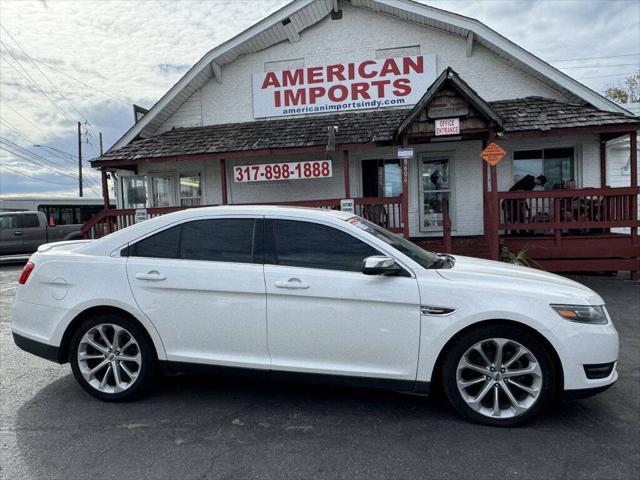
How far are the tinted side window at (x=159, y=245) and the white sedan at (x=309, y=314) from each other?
11 millimetres

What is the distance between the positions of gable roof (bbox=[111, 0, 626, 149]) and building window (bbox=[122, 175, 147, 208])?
159 centimetres

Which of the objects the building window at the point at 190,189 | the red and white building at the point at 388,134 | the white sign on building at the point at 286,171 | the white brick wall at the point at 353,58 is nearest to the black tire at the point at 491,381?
the red and white building at the point at 388,134

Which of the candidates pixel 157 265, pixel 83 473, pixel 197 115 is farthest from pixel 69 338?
pixel 197 115

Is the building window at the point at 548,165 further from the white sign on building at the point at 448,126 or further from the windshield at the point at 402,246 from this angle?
the windshield at the point at 402,246

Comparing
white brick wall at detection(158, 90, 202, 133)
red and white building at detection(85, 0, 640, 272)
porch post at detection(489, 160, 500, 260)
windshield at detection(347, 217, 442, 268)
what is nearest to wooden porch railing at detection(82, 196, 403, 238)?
red and white building at detection(85, 0, 640, 272)

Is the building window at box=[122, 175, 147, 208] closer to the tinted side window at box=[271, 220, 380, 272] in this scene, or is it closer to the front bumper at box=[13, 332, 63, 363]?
the front bumper at box=[13, 332, 63, 363]

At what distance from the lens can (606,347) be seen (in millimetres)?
3256

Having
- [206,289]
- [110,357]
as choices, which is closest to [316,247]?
[206,289]

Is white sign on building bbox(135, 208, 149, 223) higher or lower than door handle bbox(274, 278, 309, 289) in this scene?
higher

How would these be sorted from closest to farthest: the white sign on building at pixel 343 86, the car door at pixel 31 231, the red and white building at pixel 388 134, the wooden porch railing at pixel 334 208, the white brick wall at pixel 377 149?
the red and white building at pixel 388 134
the wooden porch railing at pixel 334 208
the white brick wall at pixel 377 149
the white sign on building at pixel 343 86
the car door at pixel 31 231

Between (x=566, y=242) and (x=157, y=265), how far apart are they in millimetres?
8584

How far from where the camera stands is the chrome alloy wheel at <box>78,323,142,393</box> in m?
3.79

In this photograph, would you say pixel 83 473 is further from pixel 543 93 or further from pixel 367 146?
pixel 543 93

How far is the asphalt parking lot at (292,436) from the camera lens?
2.84 metres
